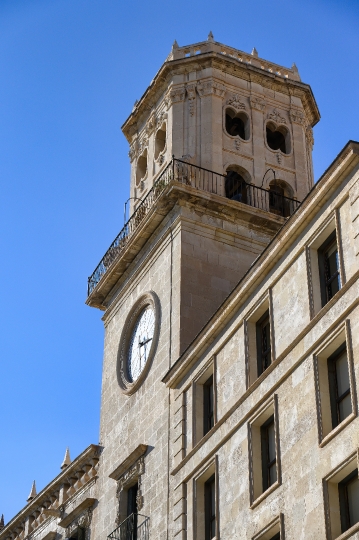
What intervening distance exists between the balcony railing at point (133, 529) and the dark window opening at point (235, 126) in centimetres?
1696

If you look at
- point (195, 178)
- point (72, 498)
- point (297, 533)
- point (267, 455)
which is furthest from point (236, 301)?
point (72, 498)

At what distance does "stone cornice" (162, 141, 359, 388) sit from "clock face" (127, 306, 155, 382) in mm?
3947

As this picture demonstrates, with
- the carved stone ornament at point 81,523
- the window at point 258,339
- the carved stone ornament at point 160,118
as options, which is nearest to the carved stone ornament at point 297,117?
the carved stone ornament at point 160,118

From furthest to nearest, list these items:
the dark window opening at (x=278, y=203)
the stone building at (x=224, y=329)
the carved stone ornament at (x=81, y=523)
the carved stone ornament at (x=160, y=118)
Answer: the carved stone ornament at (x=160, y=118) → the dark window opening at (x=278, y=203) → the carved stone ornament at (x=81, y=523) → the stone building at (x=224, y=329)

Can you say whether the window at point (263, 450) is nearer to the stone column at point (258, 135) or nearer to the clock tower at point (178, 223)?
the clock tower at point (178, 223)

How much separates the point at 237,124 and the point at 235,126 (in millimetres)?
180

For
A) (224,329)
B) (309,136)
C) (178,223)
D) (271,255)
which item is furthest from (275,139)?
(271,255)

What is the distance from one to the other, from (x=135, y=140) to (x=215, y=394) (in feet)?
63.3

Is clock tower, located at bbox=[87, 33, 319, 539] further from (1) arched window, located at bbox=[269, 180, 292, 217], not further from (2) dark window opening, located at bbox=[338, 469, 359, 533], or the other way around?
(2) dark window opening, located at bbox=[338, 469, 359, 533]

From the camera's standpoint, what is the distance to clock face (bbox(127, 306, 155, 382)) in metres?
38.4

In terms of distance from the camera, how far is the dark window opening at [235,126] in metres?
45.0

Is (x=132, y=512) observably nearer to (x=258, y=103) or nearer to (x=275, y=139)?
(x=275, y=139)

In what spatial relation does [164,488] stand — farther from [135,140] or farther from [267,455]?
[135,140]

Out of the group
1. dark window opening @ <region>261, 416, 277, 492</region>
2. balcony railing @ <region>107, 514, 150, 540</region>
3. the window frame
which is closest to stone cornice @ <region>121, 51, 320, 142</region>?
balcony railing @ <region>107, 514, 150, 540</region>
